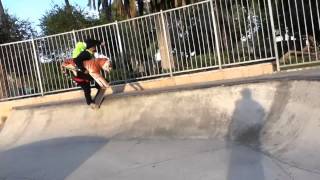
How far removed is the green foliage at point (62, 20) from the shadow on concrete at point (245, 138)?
57.4 ft

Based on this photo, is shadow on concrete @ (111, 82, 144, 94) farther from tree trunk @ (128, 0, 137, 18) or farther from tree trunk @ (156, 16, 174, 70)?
tree trunk @ (128, 0, 137, 18)

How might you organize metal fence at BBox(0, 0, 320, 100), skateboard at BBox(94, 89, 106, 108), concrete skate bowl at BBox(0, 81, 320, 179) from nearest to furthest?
1. concrete skate bowl at BBox(0, 81, 320, 179)
2. metal fence at BBox(0, 0, 320, 100)
3. skateboard at BBox(94, 89, 106, 108)

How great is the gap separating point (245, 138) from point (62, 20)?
62.4 ft

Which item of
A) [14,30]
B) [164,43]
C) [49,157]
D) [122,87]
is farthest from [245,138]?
[14,30]

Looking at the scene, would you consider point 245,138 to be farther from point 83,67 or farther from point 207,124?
point 83,67

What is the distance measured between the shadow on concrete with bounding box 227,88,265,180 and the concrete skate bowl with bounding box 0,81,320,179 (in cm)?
2

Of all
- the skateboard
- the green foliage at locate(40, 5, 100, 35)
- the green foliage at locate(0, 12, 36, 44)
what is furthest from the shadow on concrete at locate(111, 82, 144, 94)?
the green foliage at locate(40, 5, 100, 35)

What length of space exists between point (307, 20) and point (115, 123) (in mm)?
5064

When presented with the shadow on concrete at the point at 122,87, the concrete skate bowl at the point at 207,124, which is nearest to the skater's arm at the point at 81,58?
the concrete skate bowl at the point at 207,124

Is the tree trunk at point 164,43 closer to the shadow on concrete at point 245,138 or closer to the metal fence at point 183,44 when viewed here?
the metal fence at point 183,44

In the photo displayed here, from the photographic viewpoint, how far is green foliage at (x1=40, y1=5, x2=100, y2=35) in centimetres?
2628

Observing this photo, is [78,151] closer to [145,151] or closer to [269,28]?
Result: [145,151]

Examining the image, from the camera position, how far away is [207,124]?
10.2 meters

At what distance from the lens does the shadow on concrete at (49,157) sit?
30.1 feet
